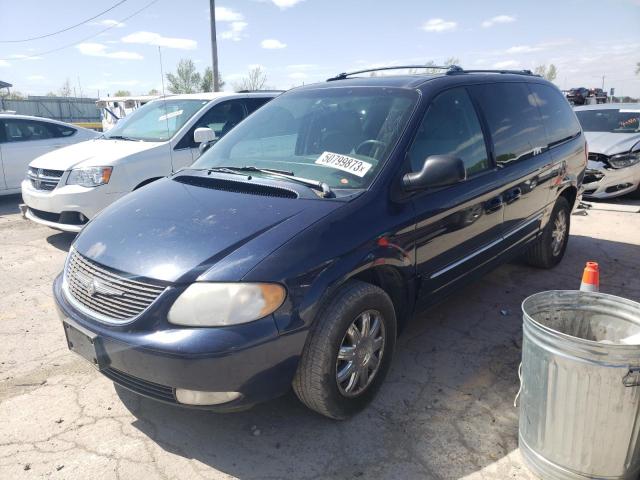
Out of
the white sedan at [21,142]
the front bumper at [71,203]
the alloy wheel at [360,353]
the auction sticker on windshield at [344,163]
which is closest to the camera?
the alloy wheel at [360,353]

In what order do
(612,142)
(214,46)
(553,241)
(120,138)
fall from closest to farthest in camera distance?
(553,241), (120,138), (612,142), (214,46)

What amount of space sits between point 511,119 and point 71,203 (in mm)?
4522

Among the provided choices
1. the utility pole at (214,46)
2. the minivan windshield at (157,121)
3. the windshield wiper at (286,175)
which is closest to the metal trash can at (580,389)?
the windshield wiper at (286,175)

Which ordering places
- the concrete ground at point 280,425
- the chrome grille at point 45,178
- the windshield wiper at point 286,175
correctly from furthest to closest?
the chrome grille at point 45,178, the windshield wiper at point 286,175, the concrete ground at point 280,425

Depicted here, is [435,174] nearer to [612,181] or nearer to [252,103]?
[252,103]

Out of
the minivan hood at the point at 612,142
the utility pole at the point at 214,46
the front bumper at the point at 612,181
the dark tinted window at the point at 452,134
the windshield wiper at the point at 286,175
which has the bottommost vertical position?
the front bumper at the point at 612,181

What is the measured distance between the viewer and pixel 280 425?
2.72 m

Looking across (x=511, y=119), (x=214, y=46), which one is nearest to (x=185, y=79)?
(x=214, y=46)

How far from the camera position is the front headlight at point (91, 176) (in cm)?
562

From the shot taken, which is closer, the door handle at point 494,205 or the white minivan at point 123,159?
the door handle at point 494,205

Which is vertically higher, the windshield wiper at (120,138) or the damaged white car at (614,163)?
→ the windshield wiper at (120,138)

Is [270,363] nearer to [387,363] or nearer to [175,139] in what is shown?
[387,363]

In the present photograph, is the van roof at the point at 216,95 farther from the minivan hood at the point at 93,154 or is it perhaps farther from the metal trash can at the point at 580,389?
the metal trash can at the point at 580,389

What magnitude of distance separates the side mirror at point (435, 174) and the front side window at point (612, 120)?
7865 mm
